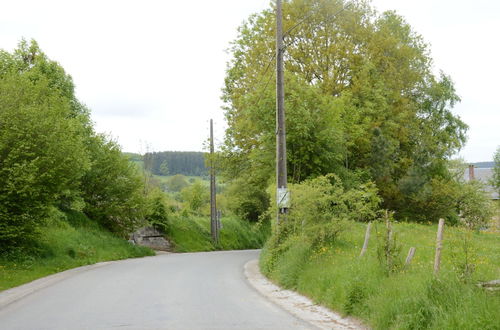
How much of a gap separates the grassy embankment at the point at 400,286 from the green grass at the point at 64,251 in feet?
28.3

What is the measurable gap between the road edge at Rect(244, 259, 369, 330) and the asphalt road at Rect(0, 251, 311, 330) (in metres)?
0.25

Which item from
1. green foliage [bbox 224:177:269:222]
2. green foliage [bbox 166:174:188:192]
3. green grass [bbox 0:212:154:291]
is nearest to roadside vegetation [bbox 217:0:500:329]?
green grass [bbox 0:212:154:291]

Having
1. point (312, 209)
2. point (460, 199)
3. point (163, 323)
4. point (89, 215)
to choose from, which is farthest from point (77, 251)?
point (460, 199)

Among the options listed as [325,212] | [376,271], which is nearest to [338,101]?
[325,212]

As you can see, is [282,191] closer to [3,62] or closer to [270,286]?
[270,286]

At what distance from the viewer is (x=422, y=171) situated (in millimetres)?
31812

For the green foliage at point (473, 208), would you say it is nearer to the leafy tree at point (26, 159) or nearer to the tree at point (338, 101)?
the tree at point (338, 101)

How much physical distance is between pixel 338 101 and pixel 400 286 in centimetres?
1731

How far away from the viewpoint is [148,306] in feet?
36.4

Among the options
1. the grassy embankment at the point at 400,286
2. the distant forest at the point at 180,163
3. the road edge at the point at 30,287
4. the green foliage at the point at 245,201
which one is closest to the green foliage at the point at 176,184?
the distant forest at the point at 180,163

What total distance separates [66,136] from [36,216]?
11.0ft

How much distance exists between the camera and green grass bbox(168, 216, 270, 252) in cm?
4516

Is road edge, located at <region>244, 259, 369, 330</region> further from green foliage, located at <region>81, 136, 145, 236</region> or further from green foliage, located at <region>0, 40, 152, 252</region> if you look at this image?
green foliage, located at <region>81, 136, 145, 236</region>

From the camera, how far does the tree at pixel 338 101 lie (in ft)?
81.5
